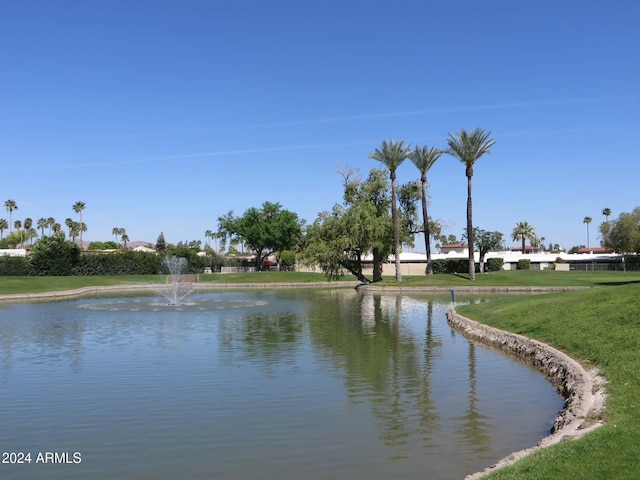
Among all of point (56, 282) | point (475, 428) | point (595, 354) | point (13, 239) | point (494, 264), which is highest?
point (13, 239)

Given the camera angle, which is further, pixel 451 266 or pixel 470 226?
pixel 451 266

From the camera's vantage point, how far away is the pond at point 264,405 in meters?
9.54

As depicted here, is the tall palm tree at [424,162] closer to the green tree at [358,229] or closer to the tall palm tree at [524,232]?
the green tree at [358,229]

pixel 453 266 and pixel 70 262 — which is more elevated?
pixel 70 262

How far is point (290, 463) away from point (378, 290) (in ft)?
157

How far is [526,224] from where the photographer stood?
132m

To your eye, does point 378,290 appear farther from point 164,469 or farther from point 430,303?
point 164,469

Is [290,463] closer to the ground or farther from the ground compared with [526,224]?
closer to the ground

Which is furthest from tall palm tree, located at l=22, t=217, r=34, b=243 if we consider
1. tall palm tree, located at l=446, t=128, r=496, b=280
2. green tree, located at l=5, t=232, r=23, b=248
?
tall palm tree, located at l=446, t=128, r=496, b=280

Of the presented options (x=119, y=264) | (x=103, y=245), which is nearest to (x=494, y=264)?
Answer: (x=119, y=264)

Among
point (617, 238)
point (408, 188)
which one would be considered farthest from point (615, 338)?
point (617, 238)

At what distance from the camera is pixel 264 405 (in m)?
13.0

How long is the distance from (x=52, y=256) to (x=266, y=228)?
40264mm

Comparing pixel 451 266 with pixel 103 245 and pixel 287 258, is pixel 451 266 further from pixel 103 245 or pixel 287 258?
pixel 103 245
